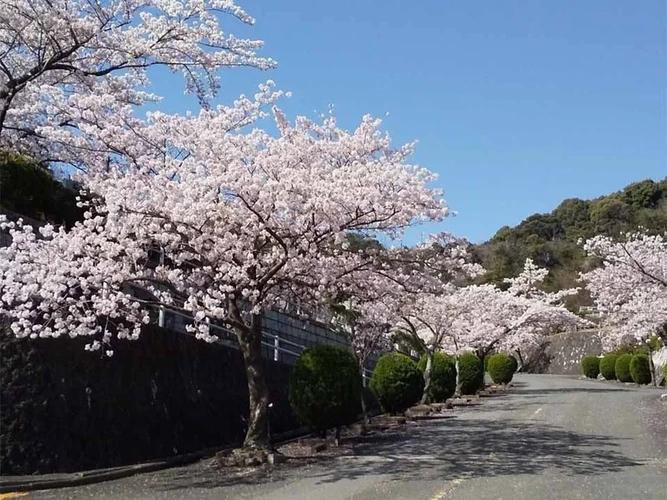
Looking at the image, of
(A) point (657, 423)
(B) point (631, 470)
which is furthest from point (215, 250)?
(A) point (657, 423)

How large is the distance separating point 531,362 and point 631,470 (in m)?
47.5

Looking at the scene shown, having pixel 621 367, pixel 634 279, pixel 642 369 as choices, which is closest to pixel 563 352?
pixel 621 367

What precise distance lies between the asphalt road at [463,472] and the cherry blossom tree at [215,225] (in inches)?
74.7

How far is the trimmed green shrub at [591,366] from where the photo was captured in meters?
45.0

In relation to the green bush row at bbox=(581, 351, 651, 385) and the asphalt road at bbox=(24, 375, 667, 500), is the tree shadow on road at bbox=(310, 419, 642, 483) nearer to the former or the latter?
the asphalt road at bbox=(24, 375, 667, 500)

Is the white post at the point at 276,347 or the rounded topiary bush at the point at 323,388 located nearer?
the rounded topiary bush at the point at 323,388

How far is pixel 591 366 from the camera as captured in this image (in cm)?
4525

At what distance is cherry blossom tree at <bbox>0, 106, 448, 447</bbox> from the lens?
406 inches

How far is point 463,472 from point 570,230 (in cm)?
5989

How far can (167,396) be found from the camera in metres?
12.6

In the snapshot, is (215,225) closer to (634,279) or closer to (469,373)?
(634,279)

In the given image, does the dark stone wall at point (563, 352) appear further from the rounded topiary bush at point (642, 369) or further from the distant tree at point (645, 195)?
the distant tree at point (645, 195)

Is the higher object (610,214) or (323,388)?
(610,214)

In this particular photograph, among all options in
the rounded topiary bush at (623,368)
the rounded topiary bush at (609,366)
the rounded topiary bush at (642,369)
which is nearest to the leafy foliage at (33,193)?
the rounded topiary bush at (642,369)
